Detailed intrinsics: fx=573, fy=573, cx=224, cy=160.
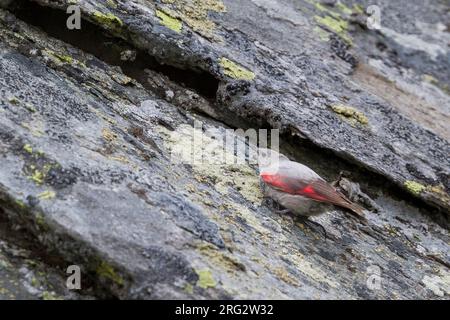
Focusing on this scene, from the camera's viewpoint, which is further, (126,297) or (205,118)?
(205,118)

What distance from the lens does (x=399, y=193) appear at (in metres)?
8.03

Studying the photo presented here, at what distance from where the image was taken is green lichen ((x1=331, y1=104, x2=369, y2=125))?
850cm

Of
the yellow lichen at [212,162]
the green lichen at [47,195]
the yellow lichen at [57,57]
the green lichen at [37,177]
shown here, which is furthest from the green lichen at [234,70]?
the green lichen at [47,195]

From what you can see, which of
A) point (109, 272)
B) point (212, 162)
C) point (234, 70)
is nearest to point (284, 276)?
point (109, 272)

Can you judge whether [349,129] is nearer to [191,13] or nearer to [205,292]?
[191,13]

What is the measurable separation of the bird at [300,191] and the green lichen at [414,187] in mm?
1182

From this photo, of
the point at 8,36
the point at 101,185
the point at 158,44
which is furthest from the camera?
the point at 158,44

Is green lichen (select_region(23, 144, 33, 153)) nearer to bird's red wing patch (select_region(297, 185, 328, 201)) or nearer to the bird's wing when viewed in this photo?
the bird's wing

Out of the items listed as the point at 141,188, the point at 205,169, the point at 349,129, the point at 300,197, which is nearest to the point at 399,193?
the point at 349,129

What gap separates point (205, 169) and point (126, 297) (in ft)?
7.90

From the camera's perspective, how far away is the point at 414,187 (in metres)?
7.87

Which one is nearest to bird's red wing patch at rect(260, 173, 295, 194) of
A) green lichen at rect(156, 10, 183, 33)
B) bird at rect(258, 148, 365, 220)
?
bird at rect(258, 148, 365, 220)

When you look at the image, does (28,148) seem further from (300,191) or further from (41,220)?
(300,191)

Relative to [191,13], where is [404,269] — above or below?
below
